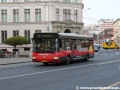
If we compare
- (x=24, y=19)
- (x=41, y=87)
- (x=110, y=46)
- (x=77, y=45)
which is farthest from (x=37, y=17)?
(x=41, y=87)

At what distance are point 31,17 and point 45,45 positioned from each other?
1759 inches

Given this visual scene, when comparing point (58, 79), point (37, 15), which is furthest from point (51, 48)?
point (37, 15)

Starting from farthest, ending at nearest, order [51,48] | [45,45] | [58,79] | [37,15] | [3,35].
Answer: [3,35] < [37,15] < [45,45] < [51,48] < [58,79]

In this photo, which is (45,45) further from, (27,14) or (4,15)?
(4,15)

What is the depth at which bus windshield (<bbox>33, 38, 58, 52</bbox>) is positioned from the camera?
90.1 ft

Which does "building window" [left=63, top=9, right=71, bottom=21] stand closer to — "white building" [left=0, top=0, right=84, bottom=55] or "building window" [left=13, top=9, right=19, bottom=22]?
"white building" [left=0, top=0, right=84, bottom=55]

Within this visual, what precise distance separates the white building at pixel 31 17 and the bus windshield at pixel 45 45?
139ft

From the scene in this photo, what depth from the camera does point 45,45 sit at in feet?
90.6

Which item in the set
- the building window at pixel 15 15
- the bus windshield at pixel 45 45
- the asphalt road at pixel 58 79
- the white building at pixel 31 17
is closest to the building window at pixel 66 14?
the white building at pixel 31 17

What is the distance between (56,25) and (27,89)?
2254 inches

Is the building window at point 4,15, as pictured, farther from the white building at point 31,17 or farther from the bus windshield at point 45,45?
the bus windshield at point 45,45

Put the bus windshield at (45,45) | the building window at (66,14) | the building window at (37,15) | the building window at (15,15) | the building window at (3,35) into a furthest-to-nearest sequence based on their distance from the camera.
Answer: the building window at (66,14) → the building window at (15,15) → the building window at (3,35) → the building window at (37,15) → the bus windshield at (45,45)

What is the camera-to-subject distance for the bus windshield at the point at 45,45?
90.1 feet

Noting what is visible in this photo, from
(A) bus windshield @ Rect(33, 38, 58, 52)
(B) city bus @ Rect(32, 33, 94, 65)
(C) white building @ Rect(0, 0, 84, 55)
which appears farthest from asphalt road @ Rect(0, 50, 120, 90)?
(C) white building @ Rect(0, 0, 84, 55)
